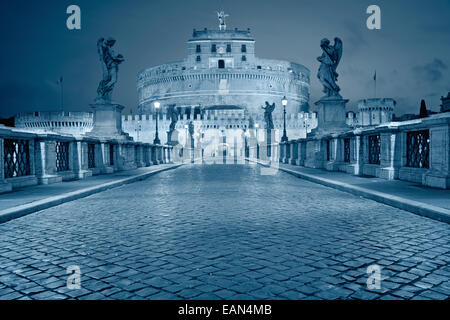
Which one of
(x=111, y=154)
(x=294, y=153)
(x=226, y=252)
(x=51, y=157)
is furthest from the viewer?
(x=294, y=153)

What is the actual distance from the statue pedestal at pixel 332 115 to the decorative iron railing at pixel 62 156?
34.8ft

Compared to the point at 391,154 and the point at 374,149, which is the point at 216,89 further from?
the point at 391,154

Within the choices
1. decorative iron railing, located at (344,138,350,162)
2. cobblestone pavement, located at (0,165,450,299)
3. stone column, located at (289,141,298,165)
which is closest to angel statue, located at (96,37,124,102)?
stone column, located at (289,141,298,165)

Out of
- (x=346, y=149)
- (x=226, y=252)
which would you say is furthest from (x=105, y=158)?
(x=226, y=252)

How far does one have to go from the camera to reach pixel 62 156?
12.6m

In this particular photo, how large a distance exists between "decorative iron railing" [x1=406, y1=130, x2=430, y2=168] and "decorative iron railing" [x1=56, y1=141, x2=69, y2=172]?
1029 centimetres

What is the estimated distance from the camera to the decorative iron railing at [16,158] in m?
9.66

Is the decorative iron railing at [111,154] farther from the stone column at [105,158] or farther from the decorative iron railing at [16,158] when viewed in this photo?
the decorative iron railing at [16,158]

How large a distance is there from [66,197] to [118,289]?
5.49 m

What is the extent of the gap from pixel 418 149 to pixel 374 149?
8.10 ft

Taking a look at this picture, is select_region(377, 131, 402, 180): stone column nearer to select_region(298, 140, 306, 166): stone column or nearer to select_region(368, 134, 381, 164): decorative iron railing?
select_region(368, 134, 381, 164): decorative iron railing

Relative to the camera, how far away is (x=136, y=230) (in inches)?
205

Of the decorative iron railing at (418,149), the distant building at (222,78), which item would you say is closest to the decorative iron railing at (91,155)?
the decorative iron railing at (418,149)
